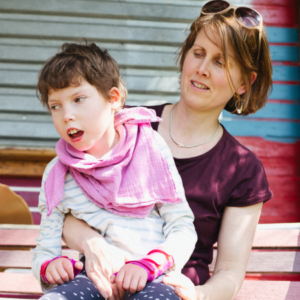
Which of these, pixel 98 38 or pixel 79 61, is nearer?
pixel 79 61

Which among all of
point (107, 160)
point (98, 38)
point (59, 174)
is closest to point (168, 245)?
point (107, 160)

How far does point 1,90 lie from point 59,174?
252 cm

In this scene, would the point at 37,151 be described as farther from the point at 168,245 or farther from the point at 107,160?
the point at 168,245

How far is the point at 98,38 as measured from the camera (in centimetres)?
375

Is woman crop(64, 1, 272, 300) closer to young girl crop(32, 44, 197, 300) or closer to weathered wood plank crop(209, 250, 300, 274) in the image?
young girl crop(32, 44, 197, 300)

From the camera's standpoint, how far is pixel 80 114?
1469mm

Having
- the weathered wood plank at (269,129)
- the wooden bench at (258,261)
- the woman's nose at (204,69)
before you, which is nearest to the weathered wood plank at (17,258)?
the wooden bench at (258,261)

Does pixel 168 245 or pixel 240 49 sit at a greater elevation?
pixel 240 49

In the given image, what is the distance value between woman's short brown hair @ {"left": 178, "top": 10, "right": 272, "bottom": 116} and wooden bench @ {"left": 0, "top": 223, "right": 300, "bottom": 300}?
30.0 inches

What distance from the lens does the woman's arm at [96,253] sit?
4.50 ft

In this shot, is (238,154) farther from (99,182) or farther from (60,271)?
(60,271)

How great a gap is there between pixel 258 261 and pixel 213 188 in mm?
679

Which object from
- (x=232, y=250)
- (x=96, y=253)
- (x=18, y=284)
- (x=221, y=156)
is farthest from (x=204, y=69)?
(x=18, y=284)

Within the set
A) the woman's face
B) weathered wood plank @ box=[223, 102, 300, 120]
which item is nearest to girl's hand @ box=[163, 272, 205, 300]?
the woman's face
